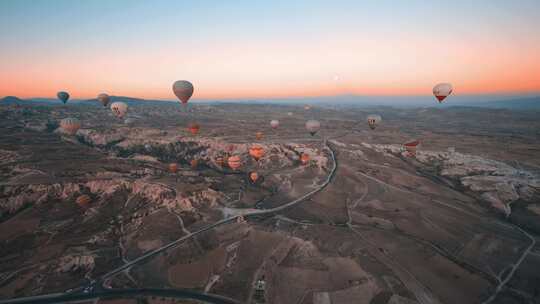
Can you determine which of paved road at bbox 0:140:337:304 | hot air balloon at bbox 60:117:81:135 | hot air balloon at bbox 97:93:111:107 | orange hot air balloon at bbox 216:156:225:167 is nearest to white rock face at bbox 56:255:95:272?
paved road at bbox 0:140:337:304

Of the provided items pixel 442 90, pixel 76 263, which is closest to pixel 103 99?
pixel 76 263

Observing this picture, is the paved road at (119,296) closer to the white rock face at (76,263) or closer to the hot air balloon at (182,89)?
the white rock face at (76,263)

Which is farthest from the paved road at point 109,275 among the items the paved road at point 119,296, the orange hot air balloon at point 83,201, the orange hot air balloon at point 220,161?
the orange hot air balloon at point 220,161

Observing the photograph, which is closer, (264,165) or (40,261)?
(40,261)

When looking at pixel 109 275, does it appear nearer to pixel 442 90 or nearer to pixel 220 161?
pixel 220 161

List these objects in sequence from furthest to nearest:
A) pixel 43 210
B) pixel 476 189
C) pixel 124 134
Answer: pixel 124 134
pixel 476 189
pixel 43 210

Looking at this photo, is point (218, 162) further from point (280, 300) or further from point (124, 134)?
point (280, 300)

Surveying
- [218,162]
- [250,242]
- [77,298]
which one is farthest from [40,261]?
[218,162]

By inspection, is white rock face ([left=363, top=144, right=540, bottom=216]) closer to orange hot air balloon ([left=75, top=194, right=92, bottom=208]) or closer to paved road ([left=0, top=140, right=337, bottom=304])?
paved road ([left=0, top=140, right=337, bottom=304])
